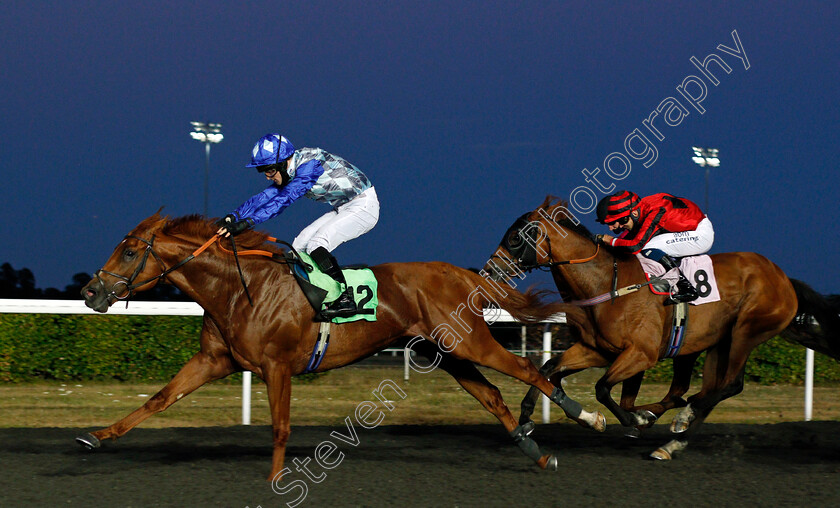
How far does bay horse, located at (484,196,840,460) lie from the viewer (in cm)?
481

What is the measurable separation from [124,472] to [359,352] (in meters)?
1.36

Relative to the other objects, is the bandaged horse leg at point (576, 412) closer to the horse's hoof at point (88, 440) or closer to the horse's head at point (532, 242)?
the horse's head at point (532, 242)

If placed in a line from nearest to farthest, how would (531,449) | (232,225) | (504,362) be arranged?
(232,225), (531,449), (504,362)

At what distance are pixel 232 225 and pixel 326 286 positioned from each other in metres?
0.58

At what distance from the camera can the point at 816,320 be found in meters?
5.62

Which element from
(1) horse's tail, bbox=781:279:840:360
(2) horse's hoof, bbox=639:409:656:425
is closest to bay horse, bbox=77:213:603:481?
(2) horse's hoof, bbox=639:409:656:425

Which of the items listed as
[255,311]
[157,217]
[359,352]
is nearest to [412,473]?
[359,352]

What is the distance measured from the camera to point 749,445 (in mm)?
5254

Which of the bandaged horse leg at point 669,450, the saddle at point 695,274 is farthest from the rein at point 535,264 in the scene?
the bandaged horse leg at point 669,450

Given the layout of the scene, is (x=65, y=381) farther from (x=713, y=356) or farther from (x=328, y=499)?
(x=713, y=356)

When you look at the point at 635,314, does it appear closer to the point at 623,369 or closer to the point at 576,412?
the point at 623,369

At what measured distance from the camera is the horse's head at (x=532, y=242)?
4.84 m

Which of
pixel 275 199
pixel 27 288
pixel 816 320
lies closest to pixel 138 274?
pixel 275 199

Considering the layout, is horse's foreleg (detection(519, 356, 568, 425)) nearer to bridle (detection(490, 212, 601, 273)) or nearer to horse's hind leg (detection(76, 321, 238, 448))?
bridle (detection(490, 212, 601, 273))
